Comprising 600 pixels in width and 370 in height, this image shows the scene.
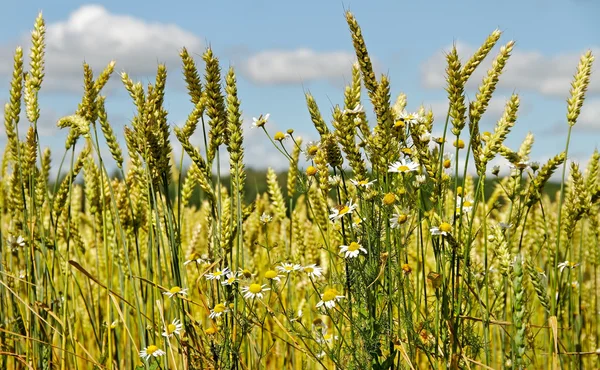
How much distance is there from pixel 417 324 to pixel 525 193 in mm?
723

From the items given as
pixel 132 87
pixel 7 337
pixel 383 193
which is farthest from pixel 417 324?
pixel 7 337

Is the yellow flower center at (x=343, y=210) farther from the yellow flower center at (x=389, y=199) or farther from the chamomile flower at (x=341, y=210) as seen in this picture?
the yellow flower center at (x=389, y=199)

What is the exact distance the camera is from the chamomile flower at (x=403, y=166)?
2.05 meters

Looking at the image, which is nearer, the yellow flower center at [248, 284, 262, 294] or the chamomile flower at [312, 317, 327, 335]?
the yellow flower center at [248, 284, 262, 294]

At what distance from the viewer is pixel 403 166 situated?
82.9 inches

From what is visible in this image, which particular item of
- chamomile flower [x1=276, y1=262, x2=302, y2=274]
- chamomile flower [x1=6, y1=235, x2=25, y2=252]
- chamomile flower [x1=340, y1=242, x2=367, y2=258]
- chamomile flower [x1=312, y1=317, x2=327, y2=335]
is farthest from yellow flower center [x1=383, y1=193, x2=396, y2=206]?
chamomile flower [x1=6, y1=235, x2=25, y2=252]

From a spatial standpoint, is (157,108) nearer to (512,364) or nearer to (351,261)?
(351,261)

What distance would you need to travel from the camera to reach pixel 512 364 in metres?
1.95

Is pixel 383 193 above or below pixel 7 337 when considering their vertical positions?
above

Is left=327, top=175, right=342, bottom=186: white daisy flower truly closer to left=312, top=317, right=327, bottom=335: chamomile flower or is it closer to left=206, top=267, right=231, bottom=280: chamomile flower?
left=206, top=267, right=231, bottom=280: chamomile flower

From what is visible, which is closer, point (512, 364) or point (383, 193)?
point (512, 364)

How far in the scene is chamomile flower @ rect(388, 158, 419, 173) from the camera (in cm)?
205

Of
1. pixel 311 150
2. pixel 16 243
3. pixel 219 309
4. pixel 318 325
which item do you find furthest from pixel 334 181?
pixel 16 243

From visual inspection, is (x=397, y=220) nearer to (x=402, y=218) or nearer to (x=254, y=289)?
(x=402, y=218)
